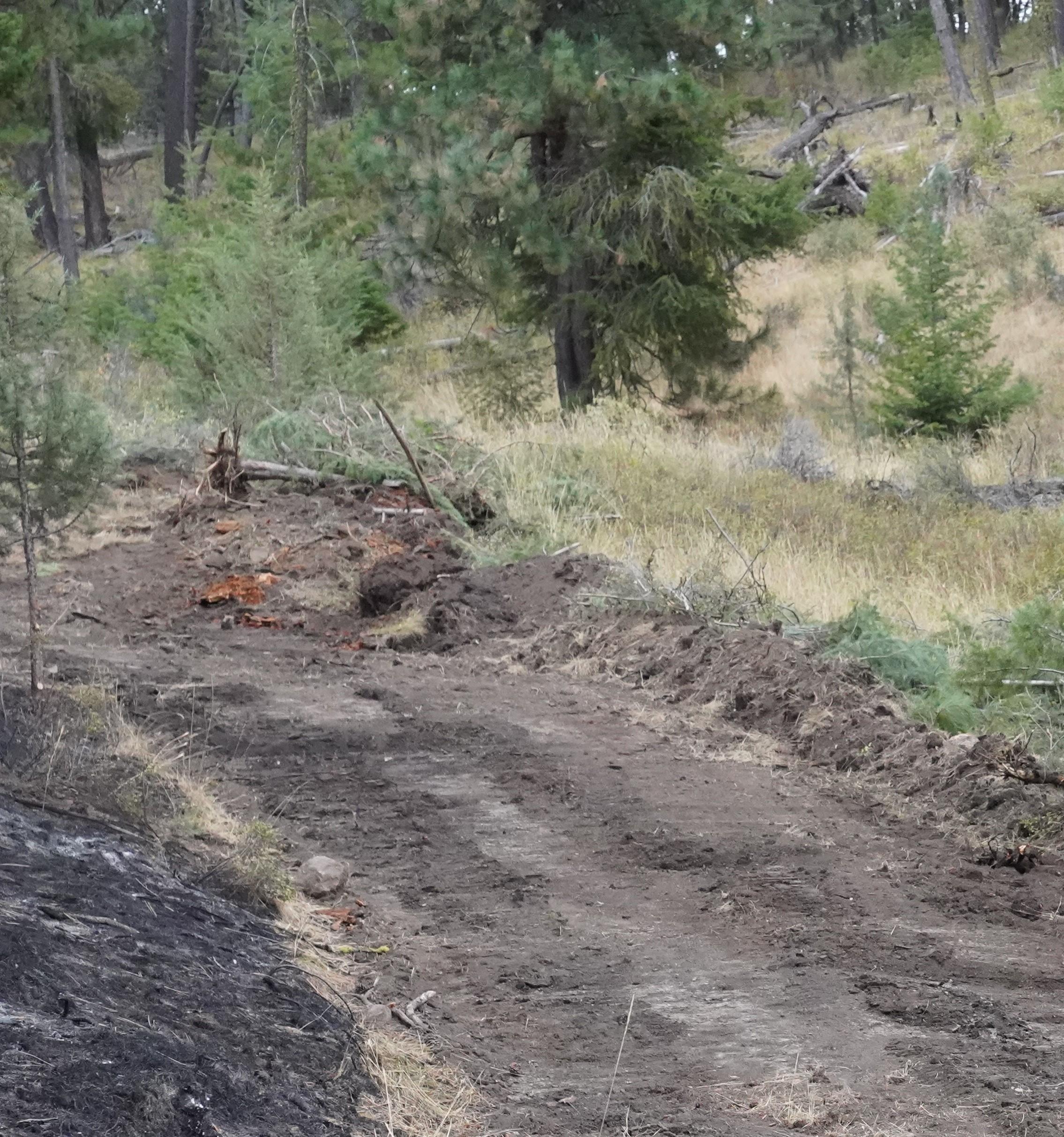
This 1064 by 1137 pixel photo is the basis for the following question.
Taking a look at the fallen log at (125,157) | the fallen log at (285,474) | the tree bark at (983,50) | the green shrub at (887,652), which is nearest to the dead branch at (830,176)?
the tree bark at (983,50)

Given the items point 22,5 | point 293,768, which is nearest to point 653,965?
point 293,768

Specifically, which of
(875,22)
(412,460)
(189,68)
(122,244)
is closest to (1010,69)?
(875,22)

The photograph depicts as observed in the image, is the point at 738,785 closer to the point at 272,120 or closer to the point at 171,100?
the point at 272,120

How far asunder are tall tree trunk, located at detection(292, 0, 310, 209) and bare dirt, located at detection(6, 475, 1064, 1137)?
1354cm

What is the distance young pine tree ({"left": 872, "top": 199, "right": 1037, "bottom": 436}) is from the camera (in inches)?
672

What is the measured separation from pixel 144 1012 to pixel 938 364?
15366 millimetres

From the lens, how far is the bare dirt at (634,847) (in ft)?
12.0

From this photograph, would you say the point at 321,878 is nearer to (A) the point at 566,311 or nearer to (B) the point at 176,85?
(A) the point at 566,311

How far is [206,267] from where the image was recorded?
1844 cm

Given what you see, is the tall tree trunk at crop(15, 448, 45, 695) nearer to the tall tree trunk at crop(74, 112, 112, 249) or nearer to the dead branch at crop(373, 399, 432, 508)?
the dead branch at crop(373, 399, 432, 508)

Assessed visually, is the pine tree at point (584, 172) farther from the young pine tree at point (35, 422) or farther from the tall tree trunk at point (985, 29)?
the tall tree trunk at point (985, 29)

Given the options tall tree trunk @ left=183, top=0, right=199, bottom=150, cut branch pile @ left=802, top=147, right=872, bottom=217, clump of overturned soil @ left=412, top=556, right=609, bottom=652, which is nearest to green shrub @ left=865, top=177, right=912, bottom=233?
cut branch pile @ left=802, top=147, right=872, bottom=217

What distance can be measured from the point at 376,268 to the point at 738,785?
14014mm

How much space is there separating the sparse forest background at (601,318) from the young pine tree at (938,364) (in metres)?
0.05
